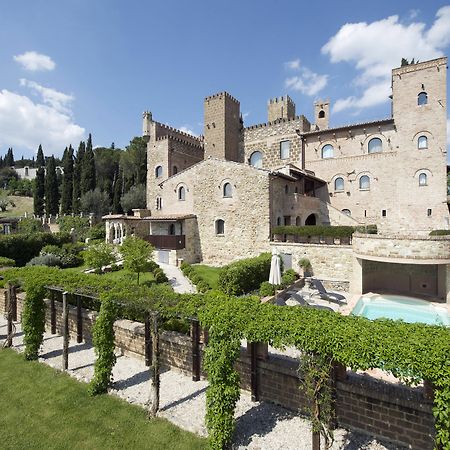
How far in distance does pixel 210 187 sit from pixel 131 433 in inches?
829

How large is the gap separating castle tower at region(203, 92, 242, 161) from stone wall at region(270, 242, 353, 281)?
720 inches

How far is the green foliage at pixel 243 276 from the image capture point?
16234mm

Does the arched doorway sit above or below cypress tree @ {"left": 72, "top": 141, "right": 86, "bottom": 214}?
below

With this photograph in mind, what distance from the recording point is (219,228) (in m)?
26.0

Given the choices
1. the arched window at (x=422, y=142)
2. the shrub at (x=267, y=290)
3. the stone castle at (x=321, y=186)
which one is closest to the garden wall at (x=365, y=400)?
the shrub at (x=267, y=290)

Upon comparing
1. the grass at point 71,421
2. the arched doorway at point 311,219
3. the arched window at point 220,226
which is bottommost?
the grass at point 71,421

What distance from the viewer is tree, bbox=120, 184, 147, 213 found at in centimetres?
4722

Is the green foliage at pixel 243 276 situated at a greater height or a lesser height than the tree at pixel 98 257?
lesser

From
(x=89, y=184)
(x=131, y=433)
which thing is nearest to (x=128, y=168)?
(x=89, y=184)

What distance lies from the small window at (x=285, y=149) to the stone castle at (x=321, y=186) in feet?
0.39

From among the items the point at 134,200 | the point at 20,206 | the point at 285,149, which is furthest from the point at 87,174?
the point at 20,206

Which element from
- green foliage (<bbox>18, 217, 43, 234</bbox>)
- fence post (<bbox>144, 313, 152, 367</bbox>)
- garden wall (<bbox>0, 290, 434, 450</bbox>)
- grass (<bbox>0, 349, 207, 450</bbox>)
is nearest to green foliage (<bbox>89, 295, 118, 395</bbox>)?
grass (<bbox>0, 349, 207, 450</bbox>)

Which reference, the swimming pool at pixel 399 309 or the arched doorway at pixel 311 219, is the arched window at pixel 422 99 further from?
the swimming pool at pixel 399 309

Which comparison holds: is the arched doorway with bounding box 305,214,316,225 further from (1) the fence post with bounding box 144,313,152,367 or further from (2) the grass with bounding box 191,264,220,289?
(1) the fence post with bounding box 144,313,152,367
